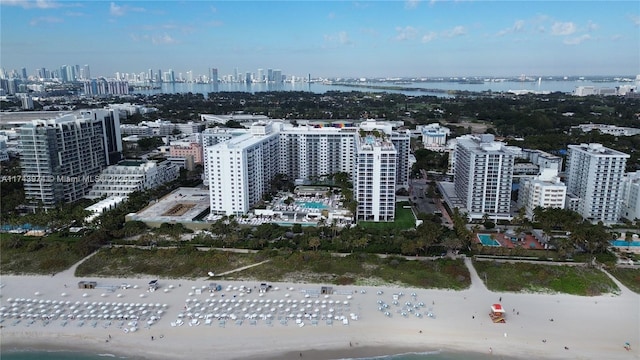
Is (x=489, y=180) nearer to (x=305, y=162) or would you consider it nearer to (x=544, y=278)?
(x=544, y=278)

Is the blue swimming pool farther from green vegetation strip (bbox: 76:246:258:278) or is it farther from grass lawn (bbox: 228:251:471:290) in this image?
green vegetation strip (bbox: 76:246:258:278)

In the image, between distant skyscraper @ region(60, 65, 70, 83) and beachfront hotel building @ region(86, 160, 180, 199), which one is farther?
distant skyscraper @ region(60, 65, 70, 83)

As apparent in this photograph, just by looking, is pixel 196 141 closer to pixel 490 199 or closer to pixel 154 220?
pixel 154 220

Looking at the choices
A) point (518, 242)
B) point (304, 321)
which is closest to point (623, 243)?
point (518, 242)

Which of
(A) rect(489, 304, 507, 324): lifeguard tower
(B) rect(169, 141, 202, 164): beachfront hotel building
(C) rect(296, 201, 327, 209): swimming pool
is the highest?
(B) rect(169, 141, 202, 164): beachfront hotel building

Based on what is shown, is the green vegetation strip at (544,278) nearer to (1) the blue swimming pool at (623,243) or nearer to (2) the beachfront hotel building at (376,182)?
(1) the blue swimming pool at (623,243)

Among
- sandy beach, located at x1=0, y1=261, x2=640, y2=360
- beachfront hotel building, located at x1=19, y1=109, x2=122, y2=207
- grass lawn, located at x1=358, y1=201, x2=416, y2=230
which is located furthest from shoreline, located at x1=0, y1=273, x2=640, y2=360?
beachfront hotel building, located at x1=19, y1=109, x2=122, y2=207
